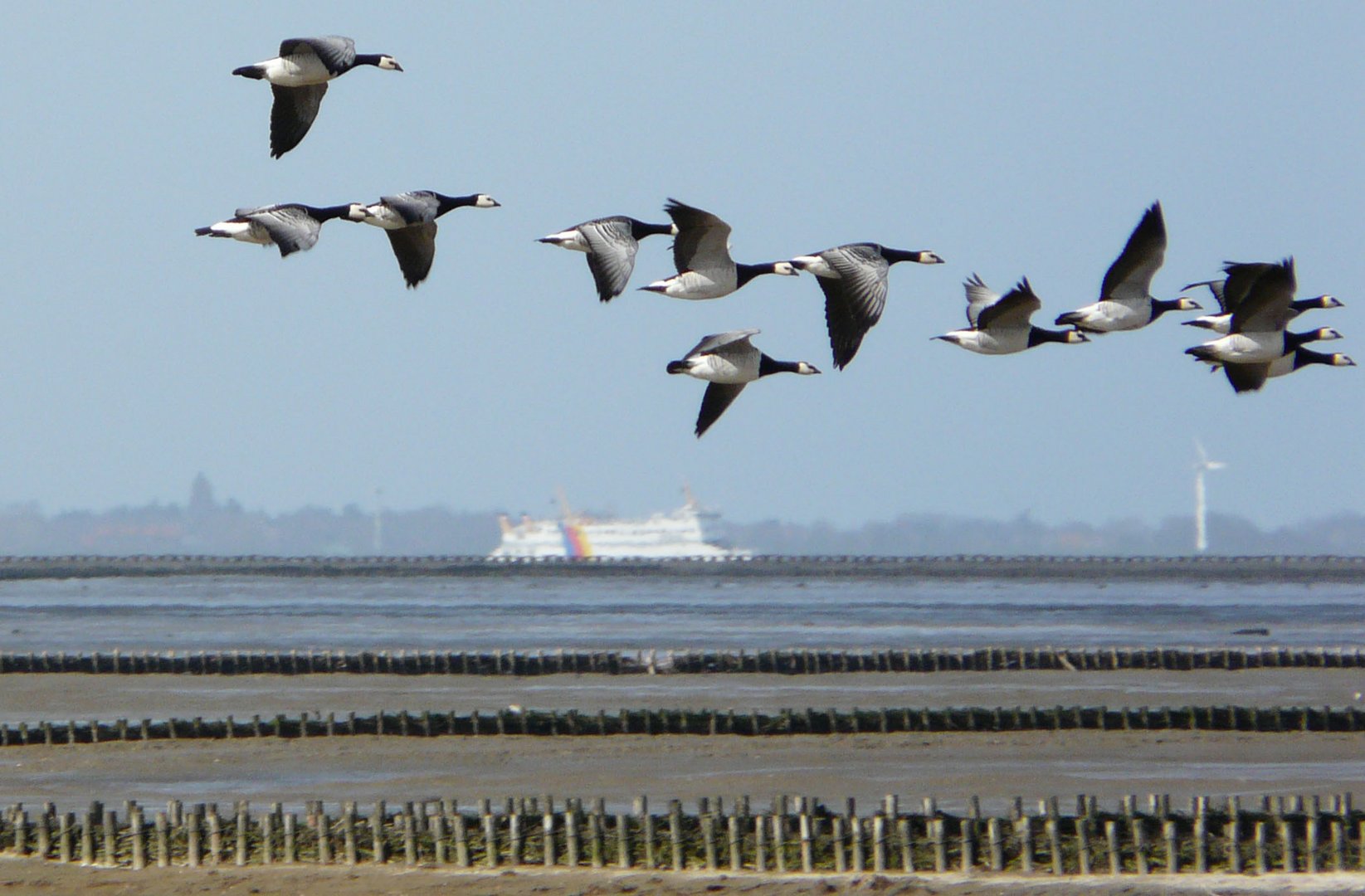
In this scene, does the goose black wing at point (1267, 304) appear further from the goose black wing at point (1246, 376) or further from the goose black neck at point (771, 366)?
the goose black neck at point (771, 366)

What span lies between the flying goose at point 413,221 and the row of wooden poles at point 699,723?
1871 centimetres

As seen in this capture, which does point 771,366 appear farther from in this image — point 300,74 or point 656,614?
point 656,614

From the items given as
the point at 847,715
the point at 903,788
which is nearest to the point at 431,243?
the point at 903,788

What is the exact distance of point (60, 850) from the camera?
21.8 metres

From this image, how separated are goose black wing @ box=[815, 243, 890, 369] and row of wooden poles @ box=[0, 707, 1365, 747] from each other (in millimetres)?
19065

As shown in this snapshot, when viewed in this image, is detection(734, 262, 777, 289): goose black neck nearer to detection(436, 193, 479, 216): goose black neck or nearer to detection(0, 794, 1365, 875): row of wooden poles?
detection(436, 193, 479, 216): goose black neck

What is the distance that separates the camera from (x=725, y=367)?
45.9 feet

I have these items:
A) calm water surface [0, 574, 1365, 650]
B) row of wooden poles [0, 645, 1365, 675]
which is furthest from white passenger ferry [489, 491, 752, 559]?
row of wooden poles [0, 645, 1365, 675]

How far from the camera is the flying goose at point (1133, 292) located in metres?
13.5

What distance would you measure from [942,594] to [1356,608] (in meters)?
19.4

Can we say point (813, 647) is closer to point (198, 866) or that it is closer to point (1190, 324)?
point (198, 866)

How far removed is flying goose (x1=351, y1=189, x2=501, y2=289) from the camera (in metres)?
13.1

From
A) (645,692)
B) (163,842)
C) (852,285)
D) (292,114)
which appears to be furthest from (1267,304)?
(645,692)

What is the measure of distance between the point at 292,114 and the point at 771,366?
3.73 m
